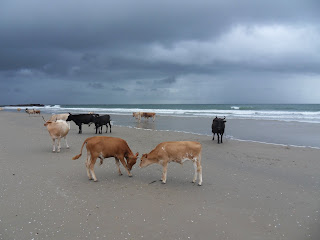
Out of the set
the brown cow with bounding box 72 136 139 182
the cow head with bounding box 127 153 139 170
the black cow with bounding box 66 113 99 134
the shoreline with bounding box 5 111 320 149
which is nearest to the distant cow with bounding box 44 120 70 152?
the brown cow with bounding box 72 136 139 182

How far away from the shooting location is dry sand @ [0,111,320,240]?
4.35 metres

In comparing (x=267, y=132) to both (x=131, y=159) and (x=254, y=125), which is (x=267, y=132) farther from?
(x=131, y=159)

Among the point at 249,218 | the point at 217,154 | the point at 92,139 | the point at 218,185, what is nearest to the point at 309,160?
the point at 217,154

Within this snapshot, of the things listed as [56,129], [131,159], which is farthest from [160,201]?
[56,129]

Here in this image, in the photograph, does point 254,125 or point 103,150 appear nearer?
point 103,150

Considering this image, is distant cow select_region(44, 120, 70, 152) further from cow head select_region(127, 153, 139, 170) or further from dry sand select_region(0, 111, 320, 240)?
cow head select_region(127, 153, 139, 170)

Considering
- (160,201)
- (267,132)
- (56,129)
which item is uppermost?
(56,129)

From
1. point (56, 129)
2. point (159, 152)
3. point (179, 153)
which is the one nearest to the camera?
point (179, 153)

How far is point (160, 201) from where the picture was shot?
5.57 meters

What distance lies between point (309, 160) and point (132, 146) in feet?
23.6

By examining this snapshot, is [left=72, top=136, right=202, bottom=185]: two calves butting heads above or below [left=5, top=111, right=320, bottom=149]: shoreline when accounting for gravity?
above

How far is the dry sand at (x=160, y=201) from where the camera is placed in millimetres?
4352

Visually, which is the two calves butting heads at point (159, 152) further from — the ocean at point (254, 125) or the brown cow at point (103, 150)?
the ocean at point (254, 125)

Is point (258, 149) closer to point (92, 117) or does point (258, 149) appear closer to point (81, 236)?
point (81, 236)
